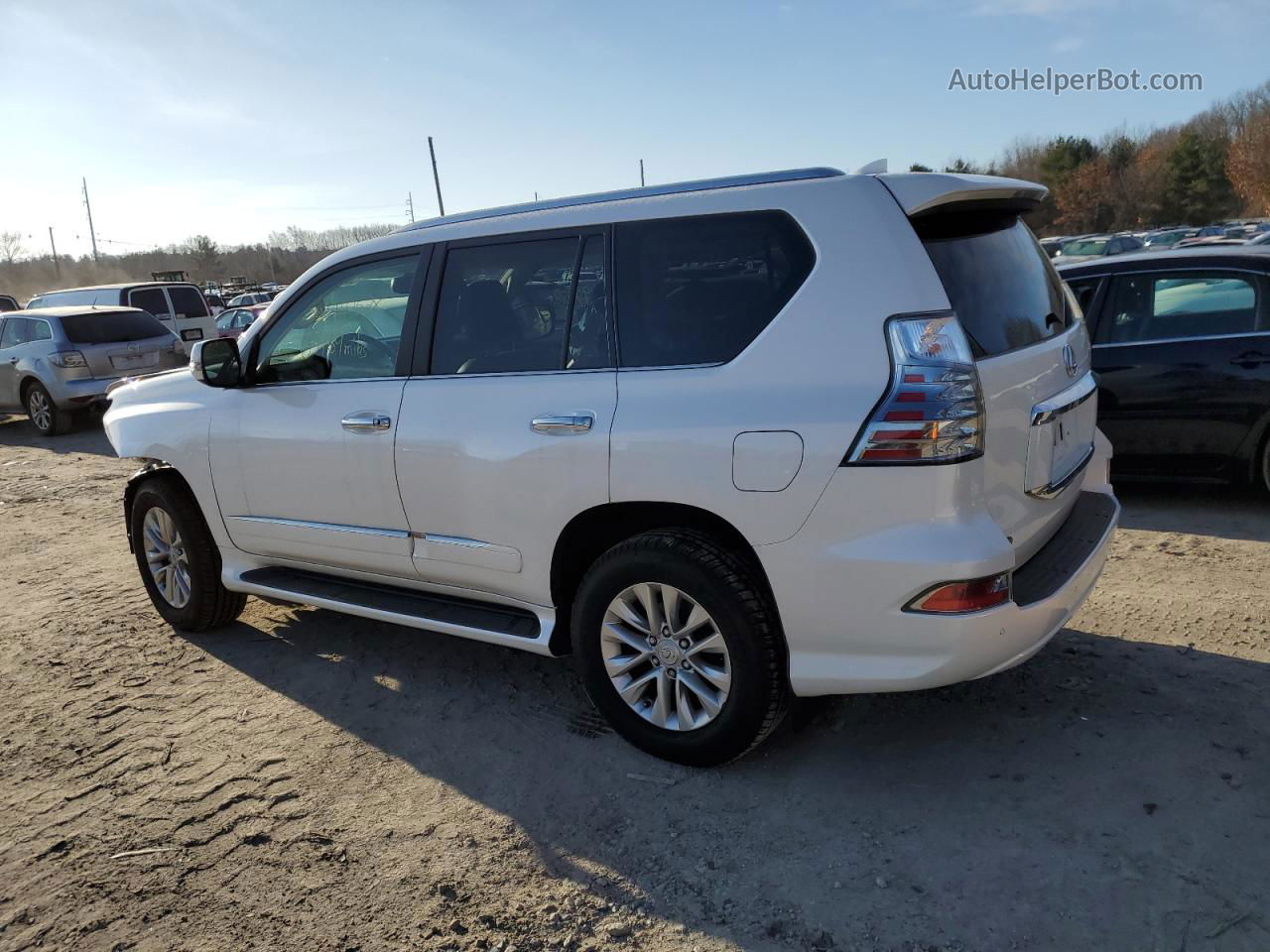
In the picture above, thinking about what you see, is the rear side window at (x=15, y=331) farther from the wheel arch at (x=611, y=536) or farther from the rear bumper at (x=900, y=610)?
the rear bumper at (x=900, y=610)

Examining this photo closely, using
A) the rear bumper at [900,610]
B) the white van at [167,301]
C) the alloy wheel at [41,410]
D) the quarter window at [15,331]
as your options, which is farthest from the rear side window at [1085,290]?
the white van at [167,301]

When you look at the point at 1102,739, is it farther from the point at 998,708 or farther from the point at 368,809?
the point at 368,809

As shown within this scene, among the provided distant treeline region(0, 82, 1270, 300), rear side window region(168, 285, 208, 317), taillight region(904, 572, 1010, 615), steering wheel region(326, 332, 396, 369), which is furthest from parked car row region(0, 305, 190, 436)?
distant treeline region(0, 82, 1270, 300)

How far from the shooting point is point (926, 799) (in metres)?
3.08

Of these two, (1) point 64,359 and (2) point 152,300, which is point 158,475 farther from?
(2) point 152,300

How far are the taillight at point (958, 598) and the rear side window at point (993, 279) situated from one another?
0.68 meters

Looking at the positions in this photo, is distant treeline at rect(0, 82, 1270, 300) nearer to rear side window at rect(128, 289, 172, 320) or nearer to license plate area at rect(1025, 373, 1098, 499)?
rear side window at rect(128, 289, 172, 320)

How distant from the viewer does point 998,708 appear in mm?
3607

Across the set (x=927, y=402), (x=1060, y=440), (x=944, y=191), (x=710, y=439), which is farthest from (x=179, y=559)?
(x=1060, y=440)

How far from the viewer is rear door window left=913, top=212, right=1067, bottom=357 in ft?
9.59

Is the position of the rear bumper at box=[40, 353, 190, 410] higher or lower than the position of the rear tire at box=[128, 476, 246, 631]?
higher

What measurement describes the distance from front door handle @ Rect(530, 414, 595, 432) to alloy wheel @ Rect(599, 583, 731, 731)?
580mm

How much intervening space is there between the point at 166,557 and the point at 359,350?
187cm

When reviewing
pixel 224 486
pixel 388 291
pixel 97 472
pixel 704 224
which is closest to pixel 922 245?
pixel 704 224
